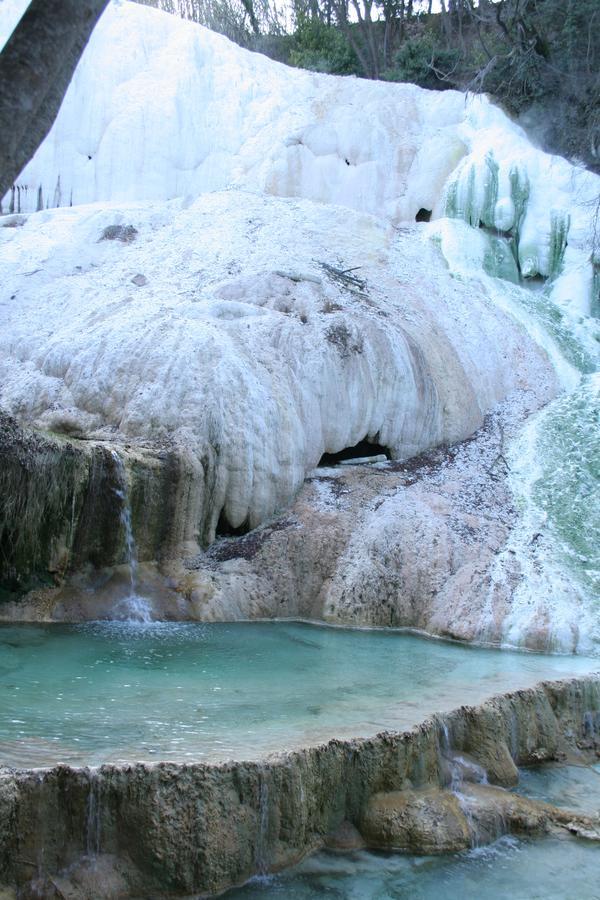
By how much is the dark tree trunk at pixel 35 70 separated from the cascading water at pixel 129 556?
5622mm

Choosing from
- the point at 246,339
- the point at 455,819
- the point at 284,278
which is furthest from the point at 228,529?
the point at 455,819

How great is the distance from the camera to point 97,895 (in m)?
4.13

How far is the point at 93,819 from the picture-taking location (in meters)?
4.28

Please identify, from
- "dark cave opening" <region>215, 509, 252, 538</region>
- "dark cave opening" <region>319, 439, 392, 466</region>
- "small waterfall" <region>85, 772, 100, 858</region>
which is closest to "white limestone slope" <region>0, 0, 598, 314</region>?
"dark cave opening" <region>319, 439, 392, 466</region>

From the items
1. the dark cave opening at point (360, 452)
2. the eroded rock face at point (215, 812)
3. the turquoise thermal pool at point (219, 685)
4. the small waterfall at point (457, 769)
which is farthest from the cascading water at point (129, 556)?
the eroded rock face at point (215, 812)

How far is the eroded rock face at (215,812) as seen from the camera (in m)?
4.18

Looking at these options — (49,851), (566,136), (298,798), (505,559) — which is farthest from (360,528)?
(566,136)

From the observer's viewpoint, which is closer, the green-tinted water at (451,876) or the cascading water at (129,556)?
the green-tinted water at (451,876)

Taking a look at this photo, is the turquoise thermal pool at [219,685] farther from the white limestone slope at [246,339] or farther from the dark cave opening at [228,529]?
the white limestone slope at [246,339]

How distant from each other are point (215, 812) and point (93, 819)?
0.57m

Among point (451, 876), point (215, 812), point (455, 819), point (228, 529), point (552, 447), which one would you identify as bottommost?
point (451, 876)

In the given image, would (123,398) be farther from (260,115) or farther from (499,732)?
(260,115)

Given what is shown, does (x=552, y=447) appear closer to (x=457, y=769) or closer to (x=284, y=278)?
(x=284, y=278)

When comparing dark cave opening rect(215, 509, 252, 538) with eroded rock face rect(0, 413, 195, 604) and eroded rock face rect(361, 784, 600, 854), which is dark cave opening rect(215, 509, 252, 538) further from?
eroded rock face rect(361, 784, 600, 854)
